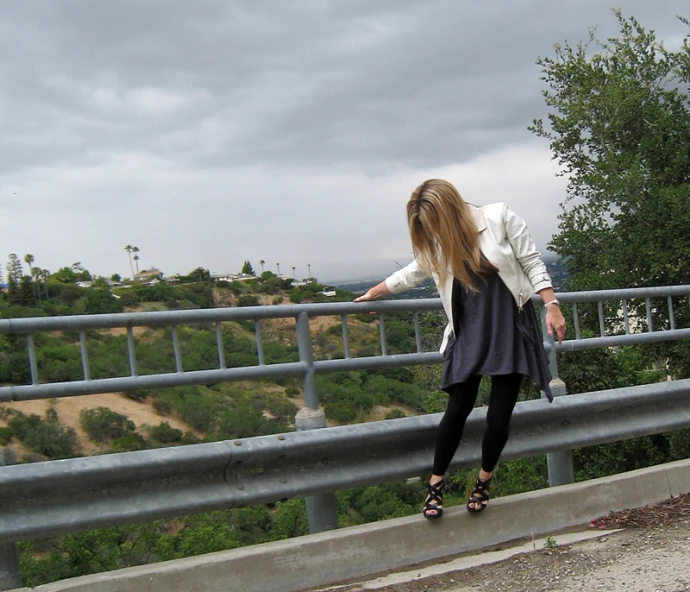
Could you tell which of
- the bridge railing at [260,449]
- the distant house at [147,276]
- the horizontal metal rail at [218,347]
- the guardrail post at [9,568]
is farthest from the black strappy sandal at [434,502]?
the distant house at [147,276]

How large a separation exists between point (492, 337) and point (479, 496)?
2.60ft

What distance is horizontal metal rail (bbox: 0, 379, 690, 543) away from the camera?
3.16 m

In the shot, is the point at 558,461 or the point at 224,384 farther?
the point at 558,461

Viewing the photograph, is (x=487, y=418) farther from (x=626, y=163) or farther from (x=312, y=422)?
(x=626, y=163)

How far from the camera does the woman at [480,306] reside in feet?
12.3

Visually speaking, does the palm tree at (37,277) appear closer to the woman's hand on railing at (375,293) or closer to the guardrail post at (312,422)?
the woman's hand on railing at (375,293)

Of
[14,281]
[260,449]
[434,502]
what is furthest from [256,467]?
[14,281]

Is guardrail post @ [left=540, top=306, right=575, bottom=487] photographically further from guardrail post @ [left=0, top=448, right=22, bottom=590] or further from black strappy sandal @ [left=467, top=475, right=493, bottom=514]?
guardrail post @ [left=0, top=448, right=22, bottom=590]

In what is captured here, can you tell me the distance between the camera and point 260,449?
352cm

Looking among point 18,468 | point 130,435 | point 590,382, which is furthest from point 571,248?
point 18,468

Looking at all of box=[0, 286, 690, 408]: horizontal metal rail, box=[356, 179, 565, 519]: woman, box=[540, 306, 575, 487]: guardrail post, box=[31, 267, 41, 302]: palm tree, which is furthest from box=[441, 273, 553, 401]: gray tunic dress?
box=[31, 267, 41, 302]: palm tree

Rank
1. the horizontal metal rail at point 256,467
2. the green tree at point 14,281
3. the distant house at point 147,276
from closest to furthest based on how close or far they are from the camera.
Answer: the horizontal metal rail at point 256,467 → the green tree at point 14,281 → the distant house at point 147,276

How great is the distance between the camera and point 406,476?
12.9 ft

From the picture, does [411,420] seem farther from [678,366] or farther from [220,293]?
[220,293]
